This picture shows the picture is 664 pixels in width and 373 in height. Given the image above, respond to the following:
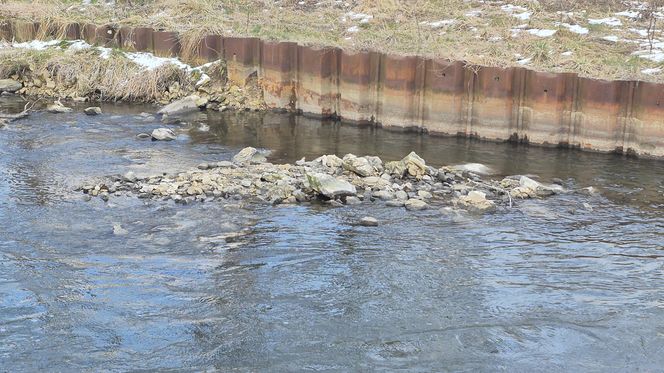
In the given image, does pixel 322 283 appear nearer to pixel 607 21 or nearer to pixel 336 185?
pixel 336 185

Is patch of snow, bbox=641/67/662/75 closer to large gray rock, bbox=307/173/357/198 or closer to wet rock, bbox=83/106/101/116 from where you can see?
large gray rock, bbox=307/173/357/198

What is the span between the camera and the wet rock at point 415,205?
11.7 meters

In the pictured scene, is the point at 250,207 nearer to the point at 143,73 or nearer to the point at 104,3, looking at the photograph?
the point at 143,73

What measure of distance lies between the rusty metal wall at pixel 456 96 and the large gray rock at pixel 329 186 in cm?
538

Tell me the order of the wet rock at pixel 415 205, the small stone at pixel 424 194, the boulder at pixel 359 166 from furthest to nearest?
the boulder at pixel 359 166
the small stone at pixel 424 194
the wet rock at pixel 415 205

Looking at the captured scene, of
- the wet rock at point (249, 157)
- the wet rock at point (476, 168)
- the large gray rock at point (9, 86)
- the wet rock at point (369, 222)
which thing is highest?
the large gray rock at point (9, 86)

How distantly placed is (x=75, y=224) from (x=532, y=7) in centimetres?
1665

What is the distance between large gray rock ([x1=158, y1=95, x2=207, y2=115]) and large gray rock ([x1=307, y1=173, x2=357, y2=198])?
303 inches

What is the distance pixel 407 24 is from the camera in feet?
73.0

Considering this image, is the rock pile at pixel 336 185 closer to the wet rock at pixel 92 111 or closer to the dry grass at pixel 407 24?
the dry grass at pixel 407 24

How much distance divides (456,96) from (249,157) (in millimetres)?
5063

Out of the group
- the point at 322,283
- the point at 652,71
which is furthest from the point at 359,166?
the point at 652,71

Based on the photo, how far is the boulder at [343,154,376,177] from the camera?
13.1 meters

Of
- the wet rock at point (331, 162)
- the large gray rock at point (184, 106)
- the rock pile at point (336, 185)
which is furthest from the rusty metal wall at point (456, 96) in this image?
the wet rock at point (331, 162)
